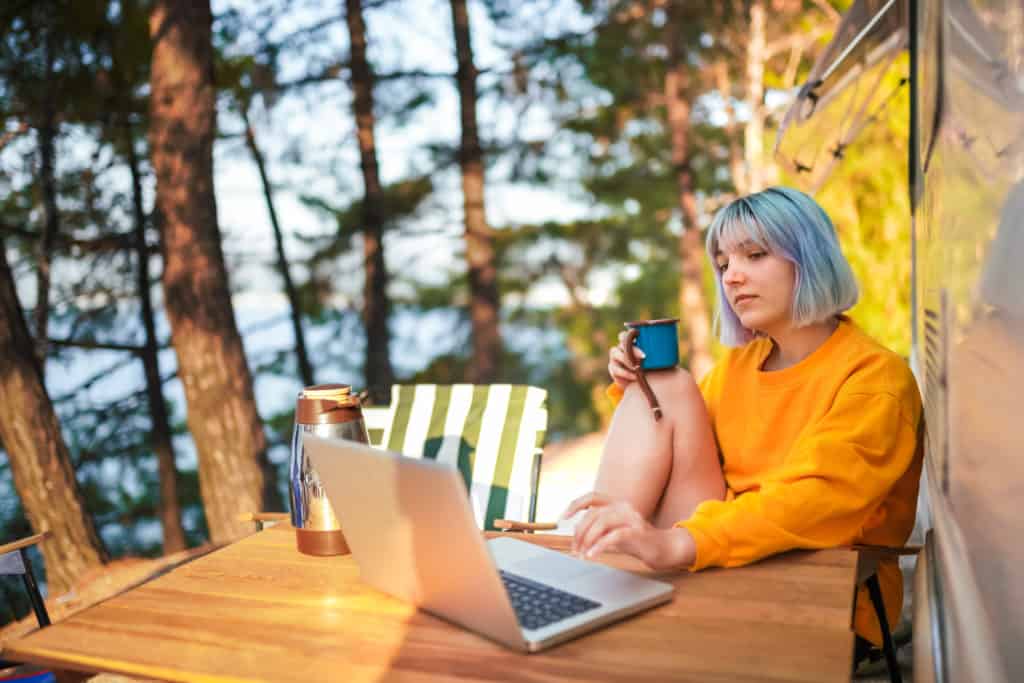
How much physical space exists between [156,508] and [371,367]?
8.08ft

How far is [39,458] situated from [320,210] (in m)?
5.45

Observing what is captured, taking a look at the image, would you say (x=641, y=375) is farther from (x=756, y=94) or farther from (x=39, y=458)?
(x=756, y=94)

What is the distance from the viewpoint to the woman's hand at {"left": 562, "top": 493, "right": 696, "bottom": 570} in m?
1.42

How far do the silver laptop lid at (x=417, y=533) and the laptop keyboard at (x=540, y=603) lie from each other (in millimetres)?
58

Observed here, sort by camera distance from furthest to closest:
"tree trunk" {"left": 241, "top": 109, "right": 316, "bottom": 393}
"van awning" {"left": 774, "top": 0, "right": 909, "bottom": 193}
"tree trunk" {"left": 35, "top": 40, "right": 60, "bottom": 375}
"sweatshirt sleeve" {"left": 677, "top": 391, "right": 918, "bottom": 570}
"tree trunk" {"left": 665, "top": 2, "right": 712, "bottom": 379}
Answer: "tree trunk" {"left": 665, "top": 2, "right": 712, "bottom": 379}, "tree trunk" {"left": 241, "top": 109, "right": 316, "bottom": 393}, "tree trunk" {"left": 35, "top": 40, "right": 60, "bottom": 375}, "van awning" {"left": 774, "top": 0, "right": 909, "bottom": 193}, "sweatshirt sleeve" {"left": 677, "top": 391, "right": 918, "bottom": 570}

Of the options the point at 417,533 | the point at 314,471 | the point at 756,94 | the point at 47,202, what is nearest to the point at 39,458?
the point at 47,202

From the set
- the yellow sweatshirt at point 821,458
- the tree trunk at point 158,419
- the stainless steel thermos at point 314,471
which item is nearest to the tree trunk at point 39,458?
the tree trunk at point 158,419

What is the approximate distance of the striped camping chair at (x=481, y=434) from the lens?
2.72 meters

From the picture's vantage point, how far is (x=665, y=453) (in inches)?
77.5

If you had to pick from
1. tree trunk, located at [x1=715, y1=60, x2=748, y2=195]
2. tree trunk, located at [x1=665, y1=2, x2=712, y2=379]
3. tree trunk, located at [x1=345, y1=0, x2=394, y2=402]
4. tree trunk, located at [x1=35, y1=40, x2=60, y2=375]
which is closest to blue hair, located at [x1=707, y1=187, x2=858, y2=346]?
tree trunk, located at [x1=35, y1=40, x2=60, y2=375]

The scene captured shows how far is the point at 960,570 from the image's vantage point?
1441 millimetres

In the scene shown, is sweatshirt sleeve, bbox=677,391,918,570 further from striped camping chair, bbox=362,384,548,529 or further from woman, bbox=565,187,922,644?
striped camping chair, bbox=362,384,548,529

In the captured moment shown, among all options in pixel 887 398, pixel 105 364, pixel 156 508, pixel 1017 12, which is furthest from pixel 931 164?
pixel 156 508

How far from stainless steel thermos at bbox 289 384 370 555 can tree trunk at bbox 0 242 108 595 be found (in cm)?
402
